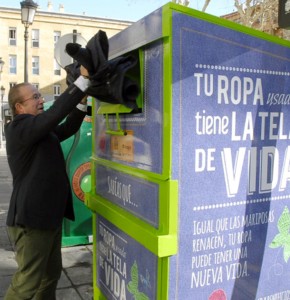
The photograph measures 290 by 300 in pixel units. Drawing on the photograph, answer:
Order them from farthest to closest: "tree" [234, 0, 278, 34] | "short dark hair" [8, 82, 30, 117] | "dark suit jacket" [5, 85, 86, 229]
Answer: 1. "tree" [234, 0, 278, 34]
2. "short dark hair" [8, 82, 30, 117]
3. "dark suit jacket" [5, 85, 86, 229]

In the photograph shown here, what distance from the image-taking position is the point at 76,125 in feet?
9.54

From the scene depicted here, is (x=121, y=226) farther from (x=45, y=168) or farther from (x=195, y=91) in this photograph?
(x=195, y=91)

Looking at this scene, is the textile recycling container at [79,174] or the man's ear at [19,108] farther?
the textile recycling container at [79,174]

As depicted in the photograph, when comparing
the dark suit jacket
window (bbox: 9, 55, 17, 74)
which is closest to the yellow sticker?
the dark suit jacket

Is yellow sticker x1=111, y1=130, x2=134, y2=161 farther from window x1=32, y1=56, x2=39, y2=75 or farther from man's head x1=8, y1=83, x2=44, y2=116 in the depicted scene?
window x1=32, y1=56, x2=39, y2=75

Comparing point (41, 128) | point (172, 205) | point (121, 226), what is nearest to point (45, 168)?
point (41, 128)

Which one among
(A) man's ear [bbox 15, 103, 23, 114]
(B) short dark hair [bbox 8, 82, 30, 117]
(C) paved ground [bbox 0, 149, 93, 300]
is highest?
(B) short dark hair [bbox 8, 82, 30, 117]

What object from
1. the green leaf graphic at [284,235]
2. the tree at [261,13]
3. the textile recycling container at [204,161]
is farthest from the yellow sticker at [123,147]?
the tree at [261,13]

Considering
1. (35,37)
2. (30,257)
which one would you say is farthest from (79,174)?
(35,37)

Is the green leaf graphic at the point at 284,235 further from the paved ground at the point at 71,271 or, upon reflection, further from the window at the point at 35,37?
the window at the point at 35,37

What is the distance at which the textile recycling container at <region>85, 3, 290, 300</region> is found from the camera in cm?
179

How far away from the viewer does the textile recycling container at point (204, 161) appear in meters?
1.79

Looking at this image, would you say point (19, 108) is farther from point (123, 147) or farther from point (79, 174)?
point (79, 174)

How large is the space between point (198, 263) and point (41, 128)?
1.16 m
